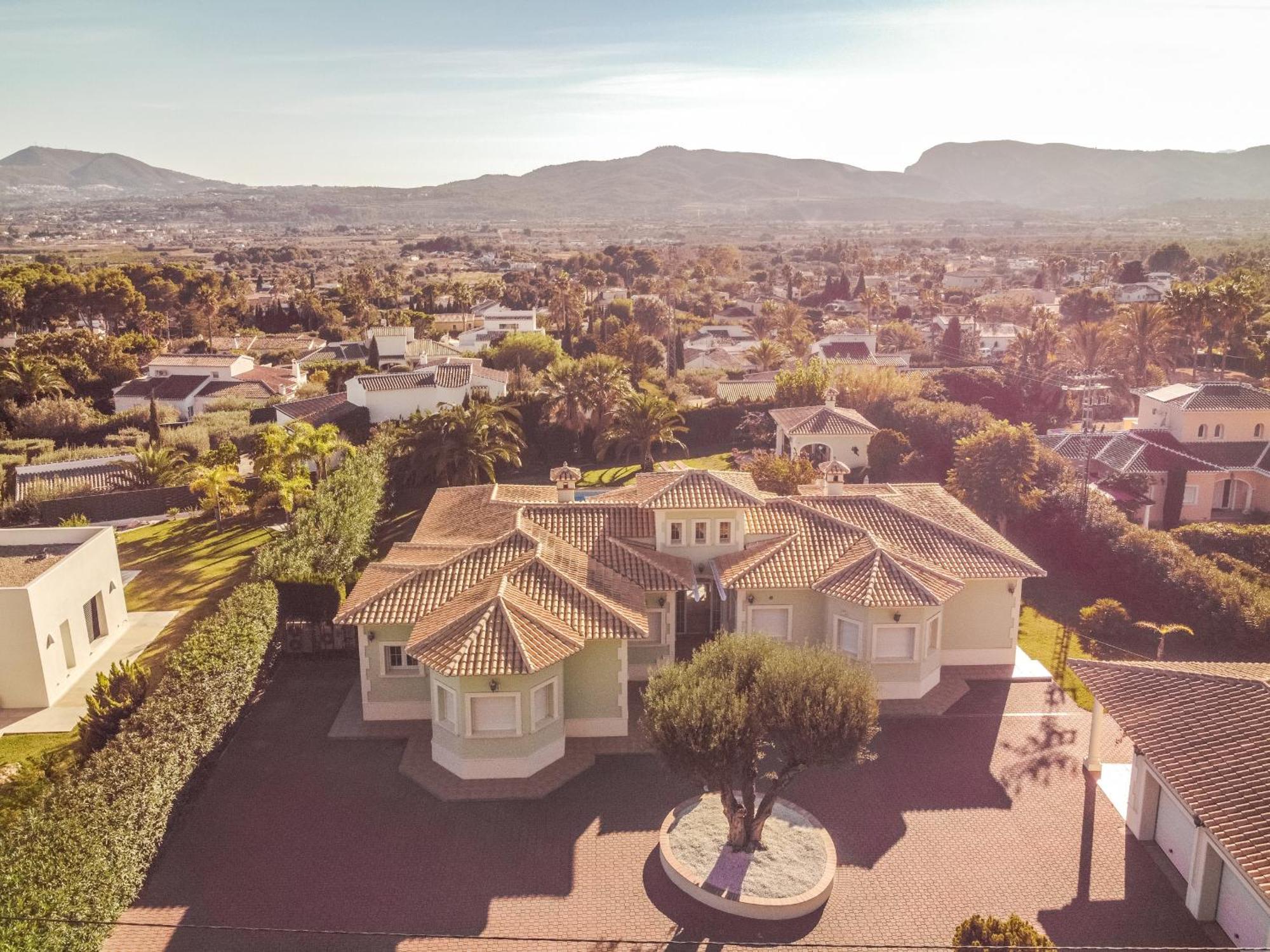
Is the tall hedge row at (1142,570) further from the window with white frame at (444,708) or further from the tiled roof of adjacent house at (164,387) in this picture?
the tiled roof of adjacent house at (164,387)

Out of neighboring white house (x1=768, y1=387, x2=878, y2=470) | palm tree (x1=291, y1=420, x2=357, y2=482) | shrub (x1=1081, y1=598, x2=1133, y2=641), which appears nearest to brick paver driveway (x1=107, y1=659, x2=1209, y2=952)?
shrub (x1=1081, y1=598, x2=1133, y2=641)

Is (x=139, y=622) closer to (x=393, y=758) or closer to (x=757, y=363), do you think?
(x=393, y=758)

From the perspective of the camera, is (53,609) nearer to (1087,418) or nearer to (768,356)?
(1087,418)

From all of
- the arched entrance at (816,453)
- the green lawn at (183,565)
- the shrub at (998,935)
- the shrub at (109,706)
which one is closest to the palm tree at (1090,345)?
the arched entrance at (816,453)

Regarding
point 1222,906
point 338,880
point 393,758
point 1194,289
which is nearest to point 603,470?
point 393,758

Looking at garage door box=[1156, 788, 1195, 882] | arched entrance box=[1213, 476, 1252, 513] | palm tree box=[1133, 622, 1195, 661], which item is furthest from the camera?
arched entrance box=[1213, 476, 1252, 513]

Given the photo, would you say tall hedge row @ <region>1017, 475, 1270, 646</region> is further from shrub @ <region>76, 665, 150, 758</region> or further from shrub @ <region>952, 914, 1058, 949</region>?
shrub @ <region>76, 665, 150, 758</region>

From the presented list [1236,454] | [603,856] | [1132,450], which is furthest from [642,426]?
[603,856]
